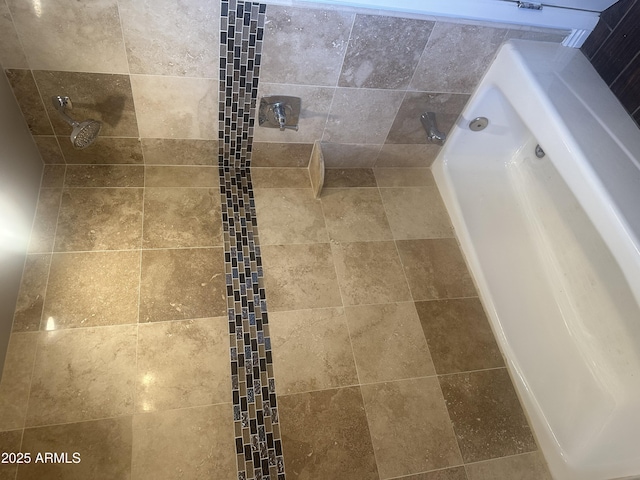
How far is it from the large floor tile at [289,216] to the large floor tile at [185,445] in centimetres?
66

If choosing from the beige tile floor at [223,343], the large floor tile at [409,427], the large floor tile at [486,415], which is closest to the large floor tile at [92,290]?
the beige tile floor at [223,343]

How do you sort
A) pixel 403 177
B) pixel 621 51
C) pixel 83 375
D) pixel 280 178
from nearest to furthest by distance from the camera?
pixel 83 375 < pixel 621 51 < pixel 280 178 < pixel 403 177

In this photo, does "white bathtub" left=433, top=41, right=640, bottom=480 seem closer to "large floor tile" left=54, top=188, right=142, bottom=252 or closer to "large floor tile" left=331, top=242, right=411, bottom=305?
"large floor tile" left=331, top=242, right=411, bottom=305

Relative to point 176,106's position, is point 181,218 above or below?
below

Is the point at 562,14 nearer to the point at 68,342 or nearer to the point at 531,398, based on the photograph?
the point at 531,398

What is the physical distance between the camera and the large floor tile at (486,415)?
1.43m

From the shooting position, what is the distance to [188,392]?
1.36 m

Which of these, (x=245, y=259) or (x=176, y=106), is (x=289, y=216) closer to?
(x=245, y=259)

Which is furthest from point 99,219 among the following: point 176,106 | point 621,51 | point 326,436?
point 621,51

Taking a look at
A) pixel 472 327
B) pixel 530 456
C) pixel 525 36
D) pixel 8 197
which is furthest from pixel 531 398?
pixel 8 197

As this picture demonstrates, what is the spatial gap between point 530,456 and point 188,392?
1106mm

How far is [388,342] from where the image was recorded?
Answer: 5.15 ft

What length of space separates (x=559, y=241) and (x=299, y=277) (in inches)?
40.2

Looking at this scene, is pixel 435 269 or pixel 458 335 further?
pixel 435 269
